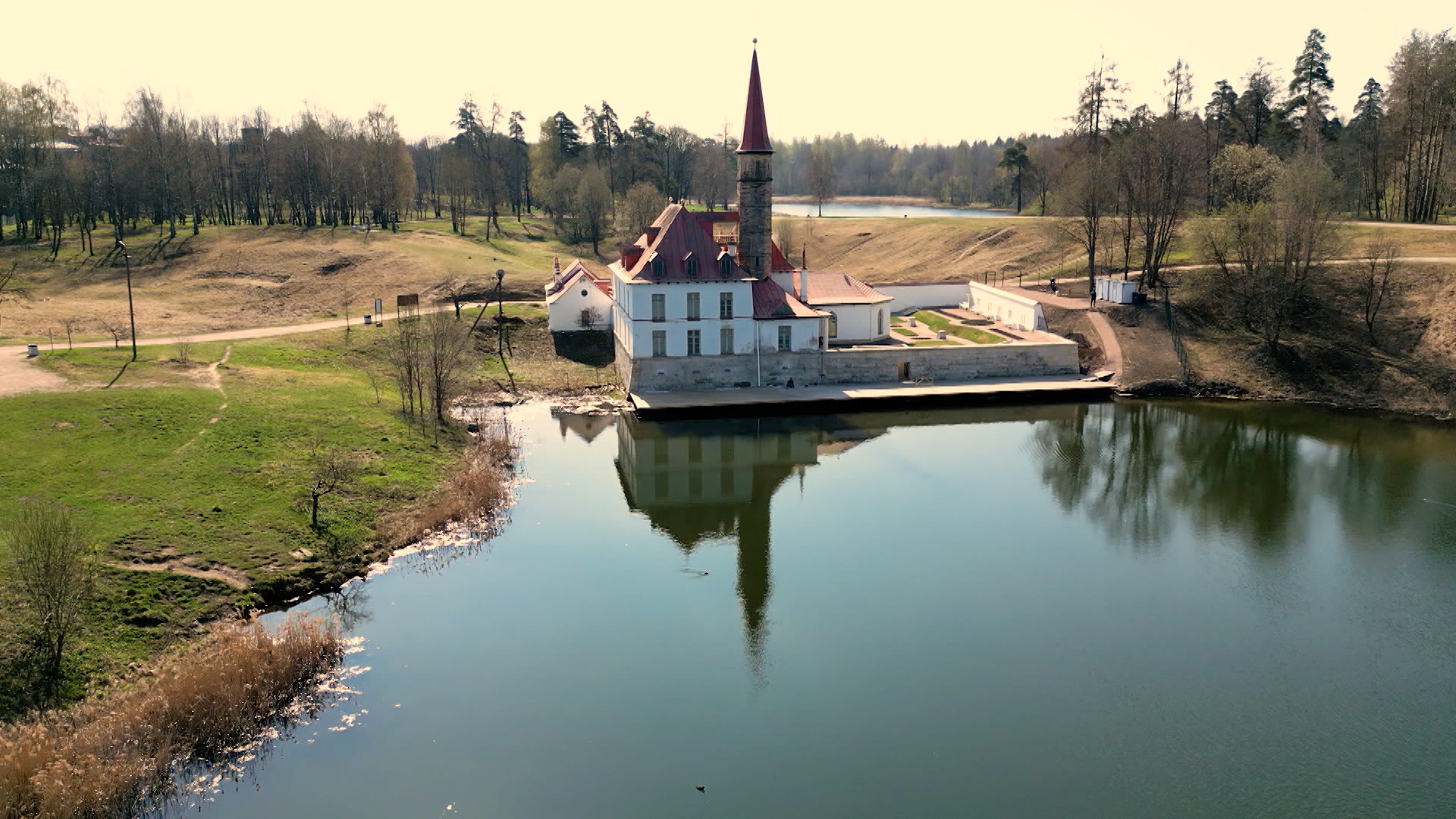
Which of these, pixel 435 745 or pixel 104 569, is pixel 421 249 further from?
pixel 435 745

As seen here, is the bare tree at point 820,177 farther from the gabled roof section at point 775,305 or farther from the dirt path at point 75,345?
the dirt path at point 75,345

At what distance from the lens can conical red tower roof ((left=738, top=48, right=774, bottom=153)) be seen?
39969 millimetres

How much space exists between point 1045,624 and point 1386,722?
19.6 feet

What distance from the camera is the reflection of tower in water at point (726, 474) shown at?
25.1 metres

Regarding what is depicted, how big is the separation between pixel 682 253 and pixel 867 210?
288 ft

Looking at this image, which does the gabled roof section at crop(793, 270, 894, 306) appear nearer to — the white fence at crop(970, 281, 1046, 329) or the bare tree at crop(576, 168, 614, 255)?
the white fence at crop(970, 281, 1046, 329)

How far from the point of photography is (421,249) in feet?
198

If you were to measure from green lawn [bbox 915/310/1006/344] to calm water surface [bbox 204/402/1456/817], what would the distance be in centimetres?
1238

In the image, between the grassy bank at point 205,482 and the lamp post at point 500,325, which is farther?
the lamp post at point 500,325

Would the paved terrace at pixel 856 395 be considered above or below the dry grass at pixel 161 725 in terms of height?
above

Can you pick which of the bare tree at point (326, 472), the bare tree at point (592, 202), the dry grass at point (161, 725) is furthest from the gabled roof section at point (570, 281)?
the dry grass at point (161, 725)

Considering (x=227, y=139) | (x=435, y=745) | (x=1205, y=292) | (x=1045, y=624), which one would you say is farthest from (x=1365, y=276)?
(x=227, y=139)

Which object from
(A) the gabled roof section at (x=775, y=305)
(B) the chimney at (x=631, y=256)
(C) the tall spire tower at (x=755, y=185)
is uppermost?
(C) the tall spire tower at (x=755, y=185)

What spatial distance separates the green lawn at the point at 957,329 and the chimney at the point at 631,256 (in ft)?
48.0
